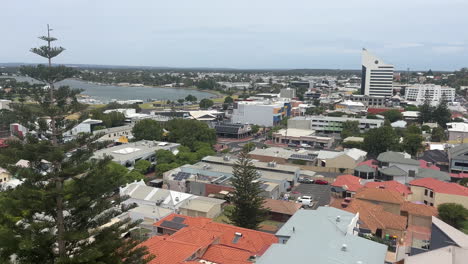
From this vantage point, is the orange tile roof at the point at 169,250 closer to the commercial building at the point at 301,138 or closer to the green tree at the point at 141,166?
the green tree at the point at 141,166

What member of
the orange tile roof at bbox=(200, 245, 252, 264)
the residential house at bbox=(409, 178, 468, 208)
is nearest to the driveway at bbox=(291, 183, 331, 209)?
the residential house at bbox=(409, 178, 468, 208)

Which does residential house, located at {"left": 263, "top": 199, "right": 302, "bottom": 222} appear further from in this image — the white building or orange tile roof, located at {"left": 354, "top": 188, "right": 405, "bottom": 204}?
the white building

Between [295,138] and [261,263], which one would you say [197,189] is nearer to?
[261,263]

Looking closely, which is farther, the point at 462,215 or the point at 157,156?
the point at 157,156

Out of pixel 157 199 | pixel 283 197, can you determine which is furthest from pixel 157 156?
pixel 283 197

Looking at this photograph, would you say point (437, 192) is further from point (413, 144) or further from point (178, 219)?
point (178, 219)

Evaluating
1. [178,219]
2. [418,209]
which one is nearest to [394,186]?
[418,209]

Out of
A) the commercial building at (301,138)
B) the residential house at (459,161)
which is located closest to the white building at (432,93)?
the commercial building at (301,138)
